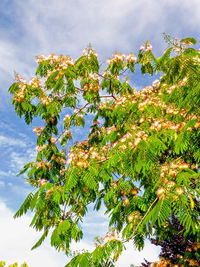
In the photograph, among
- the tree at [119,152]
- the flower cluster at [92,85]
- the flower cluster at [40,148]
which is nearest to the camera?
the tree at [119,152]

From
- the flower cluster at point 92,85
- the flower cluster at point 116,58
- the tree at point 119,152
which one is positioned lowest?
the tree at point 119,152

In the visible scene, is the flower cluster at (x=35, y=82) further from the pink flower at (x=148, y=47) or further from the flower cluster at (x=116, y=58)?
the pink flower at (x=148, y=47)

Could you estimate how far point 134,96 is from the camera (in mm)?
6000

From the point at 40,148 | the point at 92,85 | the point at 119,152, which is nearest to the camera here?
the point at 119,152

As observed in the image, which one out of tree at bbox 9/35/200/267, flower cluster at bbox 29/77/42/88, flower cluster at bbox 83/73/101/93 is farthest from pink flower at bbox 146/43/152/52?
flower cluster at bbox 29/77/42/88

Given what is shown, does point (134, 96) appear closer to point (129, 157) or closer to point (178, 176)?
point (129, 157)

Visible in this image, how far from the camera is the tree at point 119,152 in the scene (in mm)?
3166

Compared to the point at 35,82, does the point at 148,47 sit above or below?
above

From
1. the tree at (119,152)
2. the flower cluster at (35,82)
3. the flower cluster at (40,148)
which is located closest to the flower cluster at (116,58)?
the tree at (119,152)

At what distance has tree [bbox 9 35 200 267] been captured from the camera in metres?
3.17

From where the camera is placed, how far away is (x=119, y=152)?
401 cm

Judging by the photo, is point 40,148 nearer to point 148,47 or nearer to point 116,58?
point 116,58

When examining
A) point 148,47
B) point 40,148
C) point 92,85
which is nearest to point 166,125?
point 92,85

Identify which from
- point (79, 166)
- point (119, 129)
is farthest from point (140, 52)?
point (79, 166)
